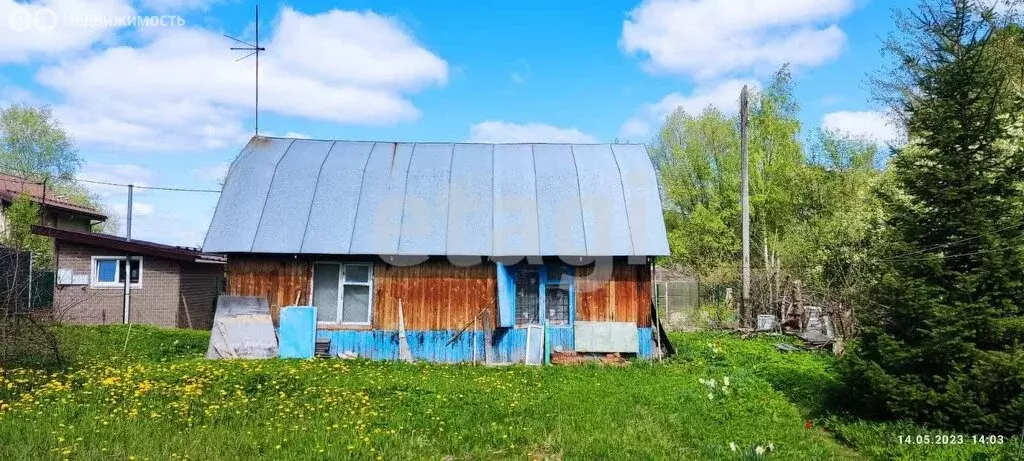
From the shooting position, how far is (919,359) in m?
8.11

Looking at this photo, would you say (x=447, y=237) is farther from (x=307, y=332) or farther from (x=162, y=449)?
(x=162, y=449)

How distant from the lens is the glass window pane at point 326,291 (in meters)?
14.0

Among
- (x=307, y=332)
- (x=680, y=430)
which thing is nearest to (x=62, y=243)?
(x=307, y=332)

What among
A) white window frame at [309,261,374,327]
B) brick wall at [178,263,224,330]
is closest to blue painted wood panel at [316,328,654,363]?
white window frame at [309,261,374,327]

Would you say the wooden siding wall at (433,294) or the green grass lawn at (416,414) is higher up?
the wooden siding wall at (433,294)

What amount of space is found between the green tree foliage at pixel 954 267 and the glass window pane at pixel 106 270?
69.9 feet

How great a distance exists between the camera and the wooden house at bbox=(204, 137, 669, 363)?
13.8m

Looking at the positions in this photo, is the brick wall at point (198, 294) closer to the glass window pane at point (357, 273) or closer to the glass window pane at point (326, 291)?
the glass window pane at point (326, 291)

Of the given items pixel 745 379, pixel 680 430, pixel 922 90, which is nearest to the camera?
pixel 680 430

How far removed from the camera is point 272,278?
14.0 meters

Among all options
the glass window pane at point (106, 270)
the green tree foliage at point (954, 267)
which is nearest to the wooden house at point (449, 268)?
the green tree foliage at point (954, 267)

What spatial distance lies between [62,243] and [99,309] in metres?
2.43

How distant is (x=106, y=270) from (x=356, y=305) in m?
Answer: 11.8

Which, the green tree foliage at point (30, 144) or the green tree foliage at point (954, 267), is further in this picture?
the green tree foliage at point (30, 144)
